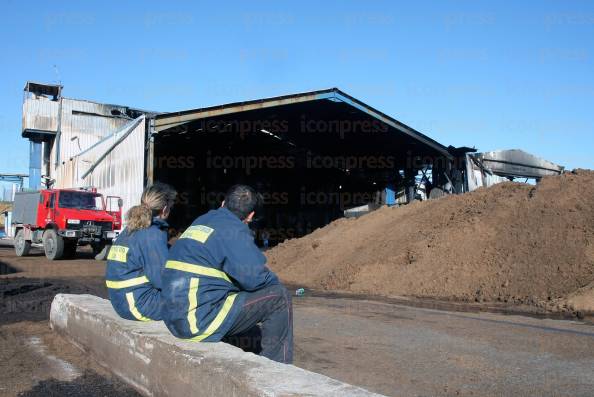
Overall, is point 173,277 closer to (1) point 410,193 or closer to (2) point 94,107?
(1) point 410,193

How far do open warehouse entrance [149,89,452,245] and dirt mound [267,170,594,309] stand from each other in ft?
23.1

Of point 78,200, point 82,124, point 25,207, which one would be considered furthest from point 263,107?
point 82,124

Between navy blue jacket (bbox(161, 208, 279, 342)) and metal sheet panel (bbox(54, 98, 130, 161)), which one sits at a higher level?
metal sheet panel (bbox(54, 98, 130, 161))

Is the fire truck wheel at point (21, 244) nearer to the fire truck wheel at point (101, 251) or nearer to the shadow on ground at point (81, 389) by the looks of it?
the fire truck wheel at point (101, 251)

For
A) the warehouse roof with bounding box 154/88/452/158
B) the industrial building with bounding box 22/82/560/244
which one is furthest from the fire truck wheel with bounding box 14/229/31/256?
the warehouse roof with bounding box 154/88/452/158

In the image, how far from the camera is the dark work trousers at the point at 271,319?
11.6 feet

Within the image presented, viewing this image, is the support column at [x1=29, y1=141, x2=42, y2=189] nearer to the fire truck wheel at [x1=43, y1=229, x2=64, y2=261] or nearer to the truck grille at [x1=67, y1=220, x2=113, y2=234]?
the fire truck wheel at [x1=43, y1=229, x2=64, y2=261]

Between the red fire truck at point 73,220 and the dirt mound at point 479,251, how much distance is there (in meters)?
6.64

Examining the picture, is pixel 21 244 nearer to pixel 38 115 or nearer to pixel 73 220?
pixel 73 220

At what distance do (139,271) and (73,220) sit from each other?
15512 mm

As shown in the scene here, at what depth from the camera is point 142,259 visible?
4.35 metres

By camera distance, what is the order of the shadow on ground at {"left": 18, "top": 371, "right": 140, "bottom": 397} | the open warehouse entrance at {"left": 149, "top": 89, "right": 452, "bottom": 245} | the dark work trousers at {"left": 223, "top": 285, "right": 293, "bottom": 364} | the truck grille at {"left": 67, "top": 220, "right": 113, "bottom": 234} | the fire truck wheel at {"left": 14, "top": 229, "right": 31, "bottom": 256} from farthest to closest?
1. the open warehouse entrance at {"left": 149, "top": 89, "right": 452, "bottom": 245}
2. the fire truck wheel at {"left": 14, "top": 229, "right": 31, "bottom": 256}
3. the truck grille at {"left": 67, "top": 220, "right": 113, "bottom": 234}
4. the shadow on ground at {"left": 18, "top": 371, "right": 140, "bottom": 397}
5. the dark work trousers at {"left": 223, "top": 285, "right": 293, "bottom": 364}

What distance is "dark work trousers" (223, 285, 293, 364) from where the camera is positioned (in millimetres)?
3525

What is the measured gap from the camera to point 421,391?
4.23m
